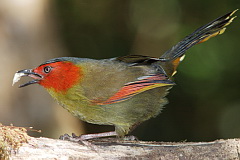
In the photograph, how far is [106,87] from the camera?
4867mm

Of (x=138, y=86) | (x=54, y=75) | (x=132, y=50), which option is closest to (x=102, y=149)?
(x=138, y=86)

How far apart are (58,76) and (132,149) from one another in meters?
1.37

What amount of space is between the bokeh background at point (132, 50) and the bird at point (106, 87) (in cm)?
309

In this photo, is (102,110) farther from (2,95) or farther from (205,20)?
(205,20)

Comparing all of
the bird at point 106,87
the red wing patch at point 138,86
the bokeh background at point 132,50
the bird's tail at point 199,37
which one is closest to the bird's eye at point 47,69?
the bird at point 106,87

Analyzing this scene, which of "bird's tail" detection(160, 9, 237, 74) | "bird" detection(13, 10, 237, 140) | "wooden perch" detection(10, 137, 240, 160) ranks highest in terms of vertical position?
"bird's tail" detection(160, 9, 237, 74)

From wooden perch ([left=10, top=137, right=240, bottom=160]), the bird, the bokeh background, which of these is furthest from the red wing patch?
the bokeh background

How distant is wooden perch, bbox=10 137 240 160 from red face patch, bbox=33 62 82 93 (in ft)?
2.87

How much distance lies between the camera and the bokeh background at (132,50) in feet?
26.0

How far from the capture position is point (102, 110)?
4758 millimetres

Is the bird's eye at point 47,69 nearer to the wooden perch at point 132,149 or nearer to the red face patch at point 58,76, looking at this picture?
the red face patch at point 58,76

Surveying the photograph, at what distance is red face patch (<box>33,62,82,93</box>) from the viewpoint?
4.79 metres

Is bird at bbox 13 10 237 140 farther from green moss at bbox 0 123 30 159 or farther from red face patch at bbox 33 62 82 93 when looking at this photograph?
green moss at bbox 0 123 30 159

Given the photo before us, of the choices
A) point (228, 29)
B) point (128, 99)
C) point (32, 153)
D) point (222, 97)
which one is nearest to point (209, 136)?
point (222, 97)
